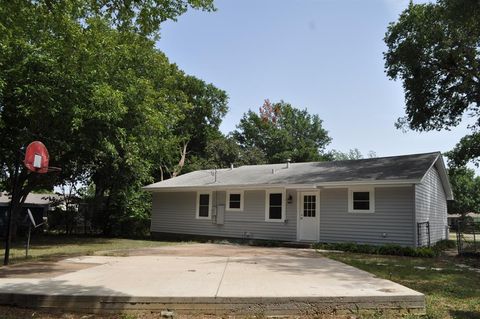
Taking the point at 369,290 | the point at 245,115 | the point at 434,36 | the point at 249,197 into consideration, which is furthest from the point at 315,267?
the point at 245,115

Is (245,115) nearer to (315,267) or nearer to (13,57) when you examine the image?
(13,57)

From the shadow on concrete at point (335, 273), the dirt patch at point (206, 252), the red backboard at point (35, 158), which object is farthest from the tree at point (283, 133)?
the red backboard at point (35, 158)

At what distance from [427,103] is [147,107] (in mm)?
12577

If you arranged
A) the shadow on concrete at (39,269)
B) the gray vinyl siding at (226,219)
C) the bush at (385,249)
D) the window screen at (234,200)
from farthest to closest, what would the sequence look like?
the window screen at (234,200) < the gray vinyl siding at (226,219) < the bush at (385,249) < the shadow on concrete at (39,269)

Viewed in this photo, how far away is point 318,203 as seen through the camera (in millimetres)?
16047

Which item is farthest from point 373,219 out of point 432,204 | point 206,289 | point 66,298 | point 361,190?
point 66,298

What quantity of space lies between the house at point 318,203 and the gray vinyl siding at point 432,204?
0.04 meters

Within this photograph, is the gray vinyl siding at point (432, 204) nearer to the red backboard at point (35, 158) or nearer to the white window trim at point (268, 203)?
the white window trim at point (268, 203)

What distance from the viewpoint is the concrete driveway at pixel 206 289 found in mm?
5184

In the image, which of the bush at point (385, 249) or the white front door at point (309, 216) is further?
the white front door at point (309, 216)

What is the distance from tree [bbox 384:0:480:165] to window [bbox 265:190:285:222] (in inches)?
298

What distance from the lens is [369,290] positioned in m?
5.76

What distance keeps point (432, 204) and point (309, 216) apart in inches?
229

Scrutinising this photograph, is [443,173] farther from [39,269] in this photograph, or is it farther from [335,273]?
[39,269]
